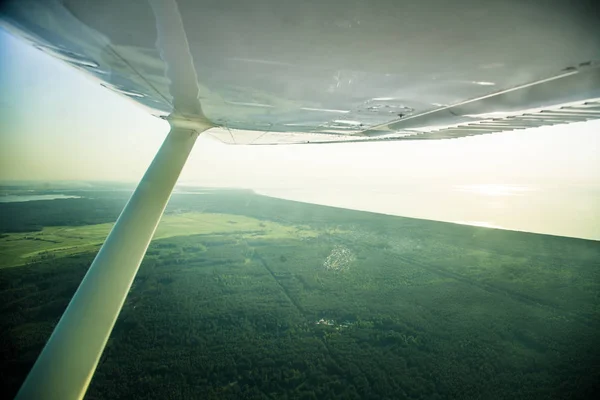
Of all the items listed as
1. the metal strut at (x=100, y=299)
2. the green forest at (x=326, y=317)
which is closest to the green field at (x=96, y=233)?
the green forest at (x=326, y=317)

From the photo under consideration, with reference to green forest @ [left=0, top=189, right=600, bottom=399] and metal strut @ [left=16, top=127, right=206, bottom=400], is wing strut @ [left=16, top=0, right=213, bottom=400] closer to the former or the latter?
metal strut @ [left=16, top=127, right=206, bottom=400]

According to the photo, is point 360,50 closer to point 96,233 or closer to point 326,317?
point 326,317

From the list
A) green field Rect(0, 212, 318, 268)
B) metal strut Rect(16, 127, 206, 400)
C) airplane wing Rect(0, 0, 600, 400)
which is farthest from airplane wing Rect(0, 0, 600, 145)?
green field Rect(0, 212, 318, 268)

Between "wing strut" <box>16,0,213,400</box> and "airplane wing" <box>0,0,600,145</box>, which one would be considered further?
"wing strut" <box>16,0,213,400</box>

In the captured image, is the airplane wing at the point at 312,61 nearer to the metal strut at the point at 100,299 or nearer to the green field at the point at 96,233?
the metal strut at the point at 100,299

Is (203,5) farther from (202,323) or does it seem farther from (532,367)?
(532,367)

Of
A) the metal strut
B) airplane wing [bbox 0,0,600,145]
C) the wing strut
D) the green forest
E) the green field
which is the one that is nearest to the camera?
airplane wing [bbox 0,0,600,145]

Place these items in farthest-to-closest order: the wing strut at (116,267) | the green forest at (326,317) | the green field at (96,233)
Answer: the green field at (96,233) → the green forest at (326,317) → the wing strut at (116,267)

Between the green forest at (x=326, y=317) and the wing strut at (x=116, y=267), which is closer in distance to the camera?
the wing strut at (x=116, y=267)
